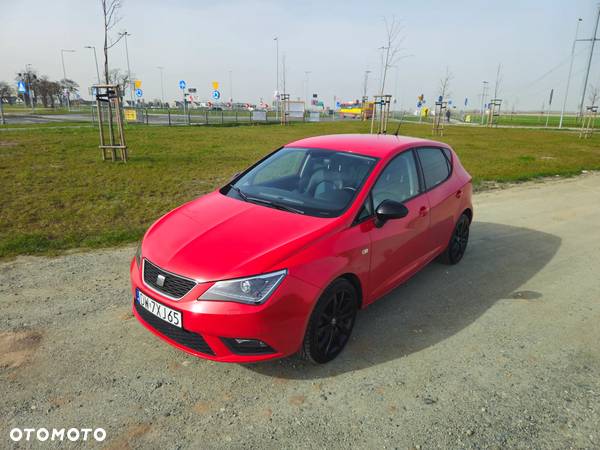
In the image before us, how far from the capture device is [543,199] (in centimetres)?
914

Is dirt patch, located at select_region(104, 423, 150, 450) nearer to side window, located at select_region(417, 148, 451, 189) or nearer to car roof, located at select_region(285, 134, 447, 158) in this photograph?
car roof, located at select_region(285, 134, 447, 158)

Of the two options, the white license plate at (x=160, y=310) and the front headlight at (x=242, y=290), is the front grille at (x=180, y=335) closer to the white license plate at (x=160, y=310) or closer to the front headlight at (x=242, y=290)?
the white license plate at (x=160, y=310)

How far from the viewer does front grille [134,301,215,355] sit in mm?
2760

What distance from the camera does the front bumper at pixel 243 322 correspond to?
263 centimetres

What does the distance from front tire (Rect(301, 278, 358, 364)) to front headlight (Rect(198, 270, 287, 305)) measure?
0.44m

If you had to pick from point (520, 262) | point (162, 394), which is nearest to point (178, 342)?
point (162, 394)

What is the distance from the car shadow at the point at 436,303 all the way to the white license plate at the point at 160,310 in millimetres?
748

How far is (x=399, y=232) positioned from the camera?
370 centimetres

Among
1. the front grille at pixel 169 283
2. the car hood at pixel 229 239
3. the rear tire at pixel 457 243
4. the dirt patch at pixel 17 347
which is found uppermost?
the car hood at pixel 229 239

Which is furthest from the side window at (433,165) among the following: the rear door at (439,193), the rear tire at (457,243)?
the rear tire at (457,243)

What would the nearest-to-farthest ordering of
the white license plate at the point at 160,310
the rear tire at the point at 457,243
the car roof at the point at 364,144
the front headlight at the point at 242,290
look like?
1. the front headlight at the point at 242,290
2. the white license plate at the point at 160,310
3. the car roof at the point at 364,144
4. the rear tire at the point at 457,243

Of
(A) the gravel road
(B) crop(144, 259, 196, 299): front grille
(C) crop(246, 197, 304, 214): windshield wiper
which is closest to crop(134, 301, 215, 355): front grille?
(B) crop(144, 259, 196, 299): front grille

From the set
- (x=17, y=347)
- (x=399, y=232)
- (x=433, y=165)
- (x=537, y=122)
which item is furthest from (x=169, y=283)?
(x=537, y=122)

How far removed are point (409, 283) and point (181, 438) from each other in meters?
3.03
